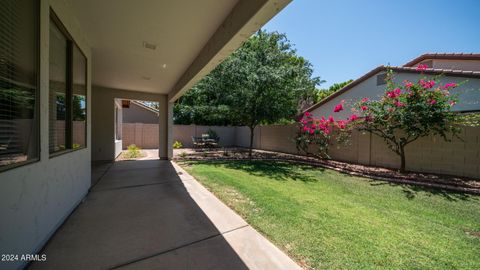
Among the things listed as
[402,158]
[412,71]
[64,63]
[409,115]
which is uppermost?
[412,71]

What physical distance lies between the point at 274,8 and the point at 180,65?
3.57 meters

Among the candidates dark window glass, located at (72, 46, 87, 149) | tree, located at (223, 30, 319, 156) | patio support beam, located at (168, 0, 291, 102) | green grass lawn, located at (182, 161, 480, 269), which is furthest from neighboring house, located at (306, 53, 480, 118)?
dark window glass, located at (72, 46, 87, 149)

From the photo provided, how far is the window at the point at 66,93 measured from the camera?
2.61 m

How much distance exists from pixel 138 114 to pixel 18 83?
59.4ft

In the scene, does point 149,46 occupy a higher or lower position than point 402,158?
higher

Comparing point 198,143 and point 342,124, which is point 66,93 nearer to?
point 342,124

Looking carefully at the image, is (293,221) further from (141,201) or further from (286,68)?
(286,68)

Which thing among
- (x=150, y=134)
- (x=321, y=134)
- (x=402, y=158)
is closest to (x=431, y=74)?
(x=402, y=158)

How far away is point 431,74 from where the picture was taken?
26.5ft

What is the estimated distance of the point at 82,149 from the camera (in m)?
3.69

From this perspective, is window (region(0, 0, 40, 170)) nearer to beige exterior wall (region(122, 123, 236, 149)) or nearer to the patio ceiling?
the patio ceiling

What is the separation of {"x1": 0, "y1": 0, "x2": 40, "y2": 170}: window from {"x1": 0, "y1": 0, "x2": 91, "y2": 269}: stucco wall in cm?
8

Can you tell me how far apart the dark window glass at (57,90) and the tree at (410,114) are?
24.7 feet

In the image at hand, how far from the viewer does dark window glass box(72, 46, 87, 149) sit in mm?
3377
